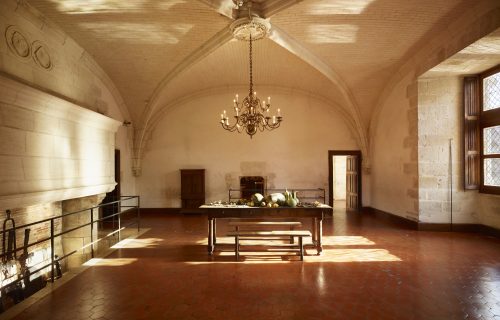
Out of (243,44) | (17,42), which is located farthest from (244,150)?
(17,42)

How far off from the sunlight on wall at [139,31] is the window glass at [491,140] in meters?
6.24

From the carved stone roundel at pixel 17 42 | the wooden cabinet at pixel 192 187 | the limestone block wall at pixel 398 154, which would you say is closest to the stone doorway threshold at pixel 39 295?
the carved stone roundel at pixel 17 42

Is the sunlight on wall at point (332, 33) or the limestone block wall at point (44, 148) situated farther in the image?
the sunlight on wall at point (332, 33)

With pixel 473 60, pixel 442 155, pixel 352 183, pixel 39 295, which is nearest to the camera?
→ pixel 39 295

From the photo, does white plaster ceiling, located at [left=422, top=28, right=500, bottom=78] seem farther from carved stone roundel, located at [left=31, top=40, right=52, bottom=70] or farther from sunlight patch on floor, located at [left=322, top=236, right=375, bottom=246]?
carved stone roundel, located at [left=31, top=40, right=52, bottom=70]

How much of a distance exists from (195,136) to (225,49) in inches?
147

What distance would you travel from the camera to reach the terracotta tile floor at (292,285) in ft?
9.63

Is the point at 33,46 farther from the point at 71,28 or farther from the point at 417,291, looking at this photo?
the point at 417,291

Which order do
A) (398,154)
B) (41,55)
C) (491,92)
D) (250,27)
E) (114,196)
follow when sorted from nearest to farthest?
(41,55)
(250,27)
(491,92)
(398,154)
(114,196)

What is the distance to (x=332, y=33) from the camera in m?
5.91

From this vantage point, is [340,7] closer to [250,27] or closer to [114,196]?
[250,27]

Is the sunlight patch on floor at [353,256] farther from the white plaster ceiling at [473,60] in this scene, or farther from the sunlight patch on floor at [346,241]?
the white plaster ceiling at [473,60]

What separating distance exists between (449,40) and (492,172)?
9.23ft

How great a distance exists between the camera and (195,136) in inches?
396
